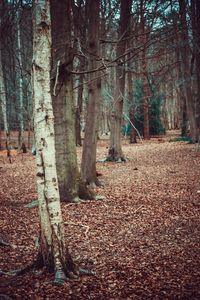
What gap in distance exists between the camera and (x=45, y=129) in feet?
13.1

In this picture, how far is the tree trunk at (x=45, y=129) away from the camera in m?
3.97

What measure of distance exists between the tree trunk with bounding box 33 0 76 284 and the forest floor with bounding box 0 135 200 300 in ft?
1.66

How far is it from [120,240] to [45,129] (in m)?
2.66

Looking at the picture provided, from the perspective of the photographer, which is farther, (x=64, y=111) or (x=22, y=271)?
(x=64, y=111)

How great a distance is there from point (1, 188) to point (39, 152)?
6.57 metres

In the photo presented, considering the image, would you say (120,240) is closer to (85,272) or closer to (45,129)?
(85,272)

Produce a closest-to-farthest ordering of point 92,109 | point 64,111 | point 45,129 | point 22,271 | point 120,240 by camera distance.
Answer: point 45,129
point 22,271
point 120,240
point 64,111
point 92,109

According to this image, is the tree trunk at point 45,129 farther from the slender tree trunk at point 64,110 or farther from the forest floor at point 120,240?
the slender tree trunk at point 64,110

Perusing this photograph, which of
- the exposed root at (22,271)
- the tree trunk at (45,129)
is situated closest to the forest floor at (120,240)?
the exposed root at (22,271)

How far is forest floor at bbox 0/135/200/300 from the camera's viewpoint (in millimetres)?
3984

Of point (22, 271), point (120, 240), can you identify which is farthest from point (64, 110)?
point (22, 271)

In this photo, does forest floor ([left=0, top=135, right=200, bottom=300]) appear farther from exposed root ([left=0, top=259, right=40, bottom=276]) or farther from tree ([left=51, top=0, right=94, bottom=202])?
tree ([left=51, top=0, right=94, bottom=202])

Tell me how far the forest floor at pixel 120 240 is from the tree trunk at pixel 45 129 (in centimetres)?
51

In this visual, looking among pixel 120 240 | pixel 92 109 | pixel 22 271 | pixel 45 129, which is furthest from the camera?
pixel 92 109
